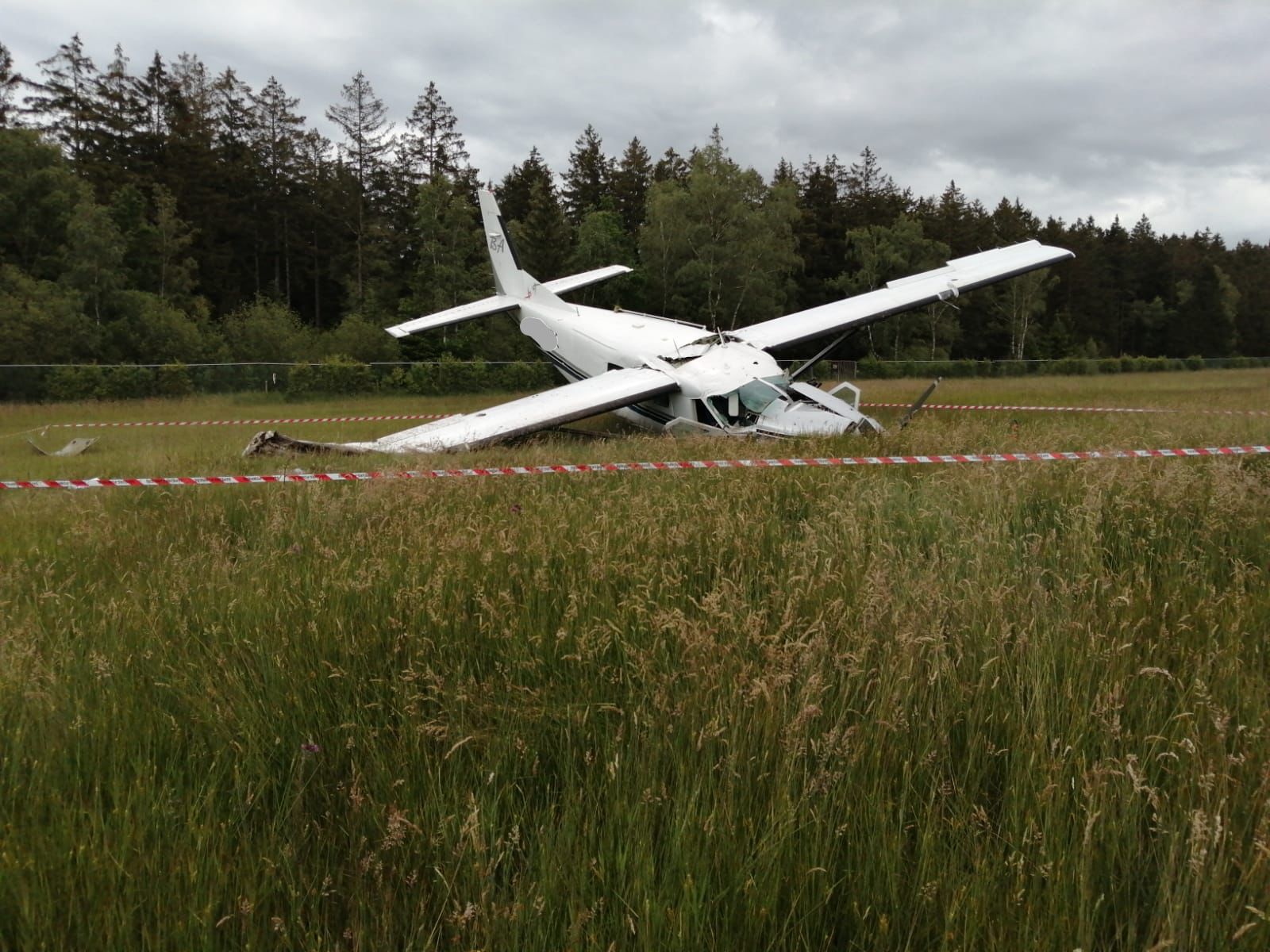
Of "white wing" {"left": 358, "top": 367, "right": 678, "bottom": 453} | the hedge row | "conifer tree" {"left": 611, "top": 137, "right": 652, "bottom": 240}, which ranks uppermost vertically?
"conifer tree" {"left": 611, "top": 137, "right": 652, "bottom": 240}

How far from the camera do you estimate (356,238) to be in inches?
2496

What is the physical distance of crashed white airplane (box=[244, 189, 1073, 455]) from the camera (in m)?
12.3

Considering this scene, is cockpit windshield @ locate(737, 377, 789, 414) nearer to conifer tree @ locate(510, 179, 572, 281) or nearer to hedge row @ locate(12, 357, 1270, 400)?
hedge row @ locate(12, 357, 1270, 400)

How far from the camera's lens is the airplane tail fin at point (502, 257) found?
851 inches

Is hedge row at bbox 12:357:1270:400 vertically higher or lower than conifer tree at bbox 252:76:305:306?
lower

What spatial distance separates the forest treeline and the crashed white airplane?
811 inches

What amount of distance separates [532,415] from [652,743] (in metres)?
11.2

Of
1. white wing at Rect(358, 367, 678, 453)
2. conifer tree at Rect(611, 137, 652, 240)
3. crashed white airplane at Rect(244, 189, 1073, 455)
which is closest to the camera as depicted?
white wing at Rect(358, 367, 678, 453)

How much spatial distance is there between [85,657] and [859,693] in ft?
11.1

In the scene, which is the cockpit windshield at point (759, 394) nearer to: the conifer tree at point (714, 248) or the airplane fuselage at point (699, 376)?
the airplane fuselage at point (699, 376)

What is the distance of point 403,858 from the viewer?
199 cm

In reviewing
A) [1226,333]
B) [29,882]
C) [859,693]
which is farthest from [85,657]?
[1226,333]

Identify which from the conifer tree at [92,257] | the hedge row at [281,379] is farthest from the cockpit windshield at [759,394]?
the conifer tree at [92,257]

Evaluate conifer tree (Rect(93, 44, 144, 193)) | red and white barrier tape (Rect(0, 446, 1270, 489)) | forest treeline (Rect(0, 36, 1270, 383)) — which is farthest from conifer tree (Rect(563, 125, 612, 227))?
red and white barrier tape (Rect(0, 446, 1270, 489))
